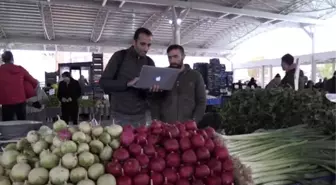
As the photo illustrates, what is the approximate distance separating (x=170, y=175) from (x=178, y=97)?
1554 millimetres

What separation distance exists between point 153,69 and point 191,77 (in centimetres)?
55

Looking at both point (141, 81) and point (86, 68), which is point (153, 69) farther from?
point (86, 68)

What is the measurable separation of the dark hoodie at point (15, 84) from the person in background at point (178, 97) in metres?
2.08

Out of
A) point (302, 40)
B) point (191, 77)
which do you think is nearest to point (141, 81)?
point (191, 77)

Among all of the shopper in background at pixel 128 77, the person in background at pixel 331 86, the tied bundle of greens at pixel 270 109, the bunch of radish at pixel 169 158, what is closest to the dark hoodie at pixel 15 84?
the shopper in background at pixel 128 77

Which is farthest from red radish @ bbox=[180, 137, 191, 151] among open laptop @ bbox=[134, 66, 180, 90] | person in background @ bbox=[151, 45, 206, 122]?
person in background @ bbox=[151, 45, 206, 122]

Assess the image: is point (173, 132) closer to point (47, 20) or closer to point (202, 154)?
point (202, 154)

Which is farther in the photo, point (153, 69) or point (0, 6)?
point (0, 6)

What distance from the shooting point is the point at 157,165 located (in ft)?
4.16

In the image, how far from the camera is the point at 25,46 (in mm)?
17781

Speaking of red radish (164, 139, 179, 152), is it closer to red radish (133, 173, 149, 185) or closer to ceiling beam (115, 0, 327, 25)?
red radish (133, 173, 149, 185)

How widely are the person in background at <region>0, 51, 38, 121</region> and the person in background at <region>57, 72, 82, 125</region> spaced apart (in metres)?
3.36

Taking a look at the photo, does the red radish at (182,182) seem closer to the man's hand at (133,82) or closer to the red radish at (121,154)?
the red radish at (121,154)

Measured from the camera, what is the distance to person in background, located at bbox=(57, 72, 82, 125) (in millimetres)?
7609
